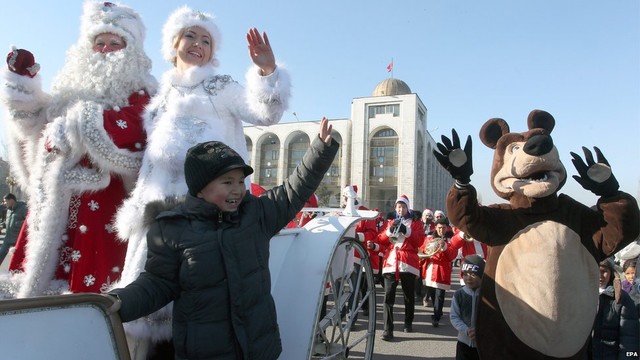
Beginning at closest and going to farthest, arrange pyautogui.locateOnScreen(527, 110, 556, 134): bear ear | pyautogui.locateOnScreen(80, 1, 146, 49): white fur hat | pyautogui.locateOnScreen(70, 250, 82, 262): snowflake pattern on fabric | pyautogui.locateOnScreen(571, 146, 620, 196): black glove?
1. pyautogui.locateOnScreen(70, 250, 82, 262): snowflake pattern on fabric
2. pyautogui.locateOnScreen(571, 146, 620, 196): black glove
3. pyautogui.locateOnScreen(80, 1, 146, 49): white fur hat
4. pyautogui.locateOnScreen(527, 110, 556, 134): bear ear

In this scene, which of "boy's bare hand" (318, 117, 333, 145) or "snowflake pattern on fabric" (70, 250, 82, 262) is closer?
"boy's bare hand" (318, 117, 333, 145)

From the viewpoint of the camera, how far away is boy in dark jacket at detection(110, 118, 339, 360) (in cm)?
180

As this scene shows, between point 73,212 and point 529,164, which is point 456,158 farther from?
point 73,212

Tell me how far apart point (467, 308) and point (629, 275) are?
1.72 metres

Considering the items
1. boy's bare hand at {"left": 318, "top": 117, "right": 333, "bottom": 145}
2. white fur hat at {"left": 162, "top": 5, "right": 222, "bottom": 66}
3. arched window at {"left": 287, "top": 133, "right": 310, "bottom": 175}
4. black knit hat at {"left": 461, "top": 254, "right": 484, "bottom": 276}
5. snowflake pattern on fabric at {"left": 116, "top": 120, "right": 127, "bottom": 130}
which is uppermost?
arched window at {"left": 287, "top": 133, "right": 310, "bottom": 175}

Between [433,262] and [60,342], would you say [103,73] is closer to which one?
[60,342]

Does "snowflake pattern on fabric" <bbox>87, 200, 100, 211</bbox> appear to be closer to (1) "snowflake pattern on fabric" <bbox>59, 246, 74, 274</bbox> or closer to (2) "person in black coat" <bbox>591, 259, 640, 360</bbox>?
(1) "snowflake pattern on fabric" <bbox>59, 246, 74, 274</bbox>

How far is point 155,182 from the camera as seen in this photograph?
7.24 ft

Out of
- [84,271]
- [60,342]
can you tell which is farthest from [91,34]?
[60,342]

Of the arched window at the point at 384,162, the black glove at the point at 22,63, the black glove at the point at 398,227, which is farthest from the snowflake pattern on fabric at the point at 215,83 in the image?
the arched window at the point at 384,162

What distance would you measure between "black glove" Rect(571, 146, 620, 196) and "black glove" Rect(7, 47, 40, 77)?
305 centimetres

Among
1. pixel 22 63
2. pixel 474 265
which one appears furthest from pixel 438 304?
pixel 22 63

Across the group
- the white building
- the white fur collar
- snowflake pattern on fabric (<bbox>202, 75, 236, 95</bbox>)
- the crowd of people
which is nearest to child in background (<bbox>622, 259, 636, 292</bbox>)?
the crowd of people

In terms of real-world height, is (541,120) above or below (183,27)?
below
